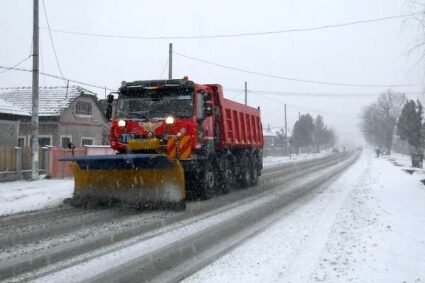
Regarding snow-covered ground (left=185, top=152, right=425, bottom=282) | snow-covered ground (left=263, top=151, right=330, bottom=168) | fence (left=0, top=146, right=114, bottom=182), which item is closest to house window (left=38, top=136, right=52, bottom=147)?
fence (left=0, top=146, right=114, bottom=182)

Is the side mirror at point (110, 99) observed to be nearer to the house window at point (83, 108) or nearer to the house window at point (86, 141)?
the house window at point (83, 108)

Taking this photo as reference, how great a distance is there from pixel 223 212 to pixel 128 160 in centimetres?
246

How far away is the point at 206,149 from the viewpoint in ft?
46.5

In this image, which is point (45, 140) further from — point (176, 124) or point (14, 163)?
point (176, 124)

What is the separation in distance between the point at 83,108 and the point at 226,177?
20419 millimetres

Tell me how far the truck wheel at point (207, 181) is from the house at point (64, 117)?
17.6 meters

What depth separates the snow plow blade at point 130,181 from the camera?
12039 millimetres

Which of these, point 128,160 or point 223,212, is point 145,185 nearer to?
point 128,160

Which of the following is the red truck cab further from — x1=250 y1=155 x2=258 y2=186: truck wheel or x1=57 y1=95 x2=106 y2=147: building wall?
x1=57 y1=95 x2=106 y2=147: building wall

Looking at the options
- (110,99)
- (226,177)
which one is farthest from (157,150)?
(226,177)

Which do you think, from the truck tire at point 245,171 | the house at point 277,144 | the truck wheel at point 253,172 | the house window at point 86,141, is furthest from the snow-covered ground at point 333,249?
the house at point 277,144

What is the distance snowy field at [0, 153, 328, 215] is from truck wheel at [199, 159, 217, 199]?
3735mm

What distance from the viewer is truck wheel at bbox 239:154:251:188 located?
732 inches

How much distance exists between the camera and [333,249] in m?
7.88
